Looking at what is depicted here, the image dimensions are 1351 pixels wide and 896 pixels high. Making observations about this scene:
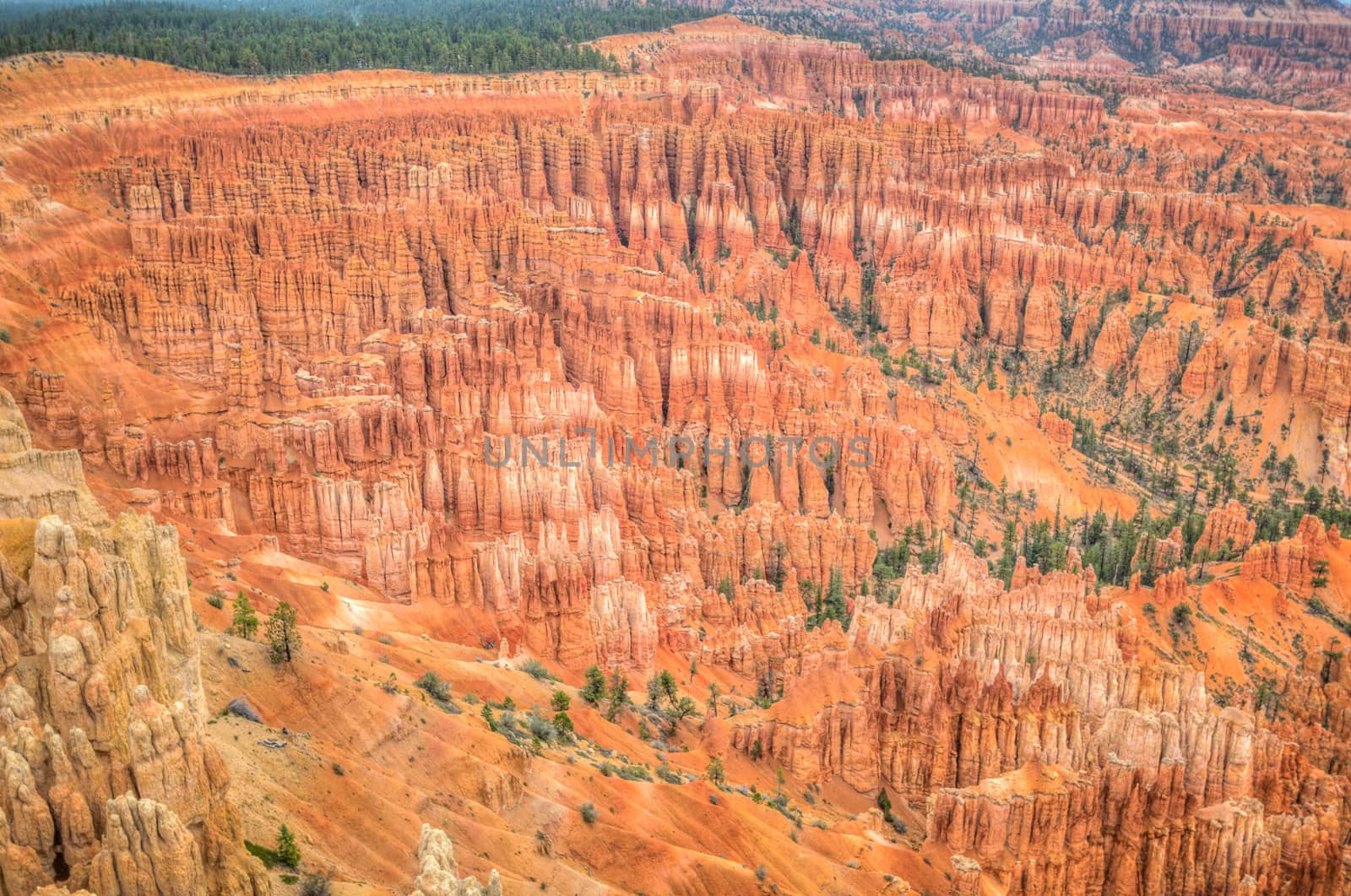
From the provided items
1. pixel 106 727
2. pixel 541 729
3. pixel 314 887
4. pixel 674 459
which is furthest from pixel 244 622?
pixel 674 459

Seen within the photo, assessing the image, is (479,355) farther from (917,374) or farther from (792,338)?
(917,374)

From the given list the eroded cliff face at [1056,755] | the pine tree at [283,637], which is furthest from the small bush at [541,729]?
the eroded cliff face at [1056,755]

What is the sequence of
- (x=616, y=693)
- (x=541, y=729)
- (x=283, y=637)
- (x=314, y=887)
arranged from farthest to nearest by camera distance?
(x=616, y=693)
(x=541, y=729)
(x=283, y=637)
(x=314, y=887)

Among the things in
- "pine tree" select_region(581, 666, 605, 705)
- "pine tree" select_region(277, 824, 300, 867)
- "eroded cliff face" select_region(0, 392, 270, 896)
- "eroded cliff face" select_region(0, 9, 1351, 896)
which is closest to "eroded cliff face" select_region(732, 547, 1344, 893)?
"eroded cliff face" select_region(0, 9, 1351, 896)

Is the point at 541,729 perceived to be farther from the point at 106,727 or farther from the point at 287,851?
the point at 106,727

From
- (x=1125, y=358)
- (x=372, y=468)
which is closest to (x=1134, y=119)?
(x=1125, y=358)

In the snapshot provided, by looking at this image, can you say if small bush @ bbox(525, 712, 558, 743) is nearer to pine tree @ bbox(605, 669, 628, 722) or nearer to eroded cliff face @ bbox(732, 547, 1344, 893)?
pine tree @ bbox(605, 669, 628, 722)
